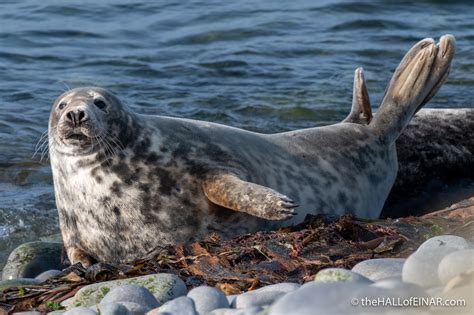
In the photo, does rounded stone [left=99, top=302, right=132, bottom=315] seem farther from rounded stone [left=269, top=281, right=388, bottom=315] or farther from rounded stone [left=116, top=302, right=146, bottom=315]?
rounded stone [left=269, top=281, right=388, bottom=315]

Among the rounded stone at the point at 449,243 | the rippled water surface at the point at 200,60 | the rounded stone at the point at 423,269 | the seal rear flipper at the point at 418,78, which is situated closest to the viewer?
the rounded stone at the point at 423,269

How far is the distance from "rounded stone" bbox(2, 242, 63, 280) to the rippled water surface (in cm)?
71

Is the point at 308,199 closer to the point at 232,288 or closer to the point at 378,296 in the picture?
the point at 232,288

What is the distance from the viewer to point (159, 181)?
21.2 feet

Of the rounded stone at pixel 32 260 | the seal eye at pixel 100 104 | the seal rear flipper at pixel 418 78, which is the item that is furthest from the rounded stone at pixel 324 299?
the seal rear flipper at pixel 418 78

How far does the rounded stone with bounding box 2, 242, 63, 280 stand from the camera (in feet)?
21.8

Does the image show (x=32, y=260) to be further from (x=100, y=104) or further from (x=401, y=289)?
(x=401, y=289)

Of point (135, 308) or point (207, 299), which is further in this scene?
point (135, 308)

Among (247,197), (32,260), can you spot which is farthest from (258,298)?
(32,260)

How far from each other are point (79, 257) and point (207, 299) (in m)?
2.48

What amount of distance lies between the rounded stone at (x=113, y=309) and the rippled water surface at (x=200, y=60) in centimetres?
335

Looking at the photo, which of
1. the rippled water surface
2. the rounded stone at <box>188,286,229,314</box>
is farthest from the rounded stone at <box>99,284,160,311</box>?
the rippled water surface

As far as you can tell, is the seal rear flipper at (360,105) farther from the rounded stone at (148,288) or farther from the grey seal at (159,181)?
the rounded stone at (148,288)

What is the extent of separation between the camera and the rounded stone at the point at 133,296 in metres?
4.43
